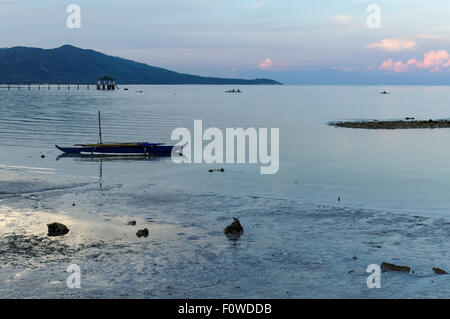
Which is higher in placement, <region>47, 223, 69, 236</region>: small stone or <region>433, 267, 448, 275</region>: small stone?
<region>47, 223, 69, 236</region>: small stone

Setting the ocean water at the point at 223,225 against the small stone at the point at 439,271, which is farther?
the small stone at the point at 439,271

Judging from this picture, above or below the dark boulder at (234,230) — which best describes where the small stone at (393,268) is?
below

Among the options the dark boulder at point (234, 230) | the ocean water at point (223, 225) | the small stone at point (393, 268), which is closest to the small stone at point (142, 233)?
the ocean water at point (223, 225)

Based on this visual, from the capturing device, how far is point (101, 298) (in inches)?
519

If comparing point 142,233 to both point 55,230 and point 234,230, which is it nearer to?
point 55,230

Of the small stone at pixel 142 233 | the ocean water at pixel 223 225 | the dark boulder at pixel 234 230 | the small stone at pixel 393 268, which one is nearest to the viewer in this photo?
the ocean water at pixel 223 225

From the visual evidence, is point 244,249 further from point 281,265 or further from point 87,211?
point 87,211

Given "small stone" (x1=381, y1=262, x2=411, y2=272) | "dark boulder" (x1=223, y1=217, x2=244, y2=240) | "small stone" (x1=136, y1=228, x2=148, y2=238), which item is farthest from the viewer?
"dark boulder" (x1=223, y1=217, x2=244, y2=240)

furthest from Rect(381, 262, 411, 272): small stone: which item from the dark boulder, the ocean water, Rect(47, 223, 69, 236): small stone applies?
Rect(47, 223, 69, 236): small stone

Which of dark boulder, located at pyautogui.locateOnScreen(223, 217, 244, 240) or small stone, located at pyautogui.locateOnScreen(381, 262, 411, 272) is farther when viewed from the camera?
dark boulder, located at pyautogui.locateOnScreen(223, 217, 244, 240)

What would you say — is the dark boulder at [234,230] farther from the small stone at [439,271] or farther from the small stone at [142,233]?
the small stone at [439,271]

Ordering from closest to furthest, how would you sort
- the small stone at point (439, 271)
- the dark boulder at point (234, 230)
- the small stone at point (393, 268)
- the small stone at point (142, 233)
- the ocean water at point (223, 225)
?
the ocean water at point (223, 225) < the small stone at point (439, 271) < the small stone at point (393, 268) < the small stone at point (142, 233) < the dark boulder at point (234, 230)

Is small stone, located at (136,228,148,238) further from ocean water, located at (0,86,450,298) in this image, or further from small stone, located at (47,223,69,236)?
small stone, located at (47,223,69,236)
